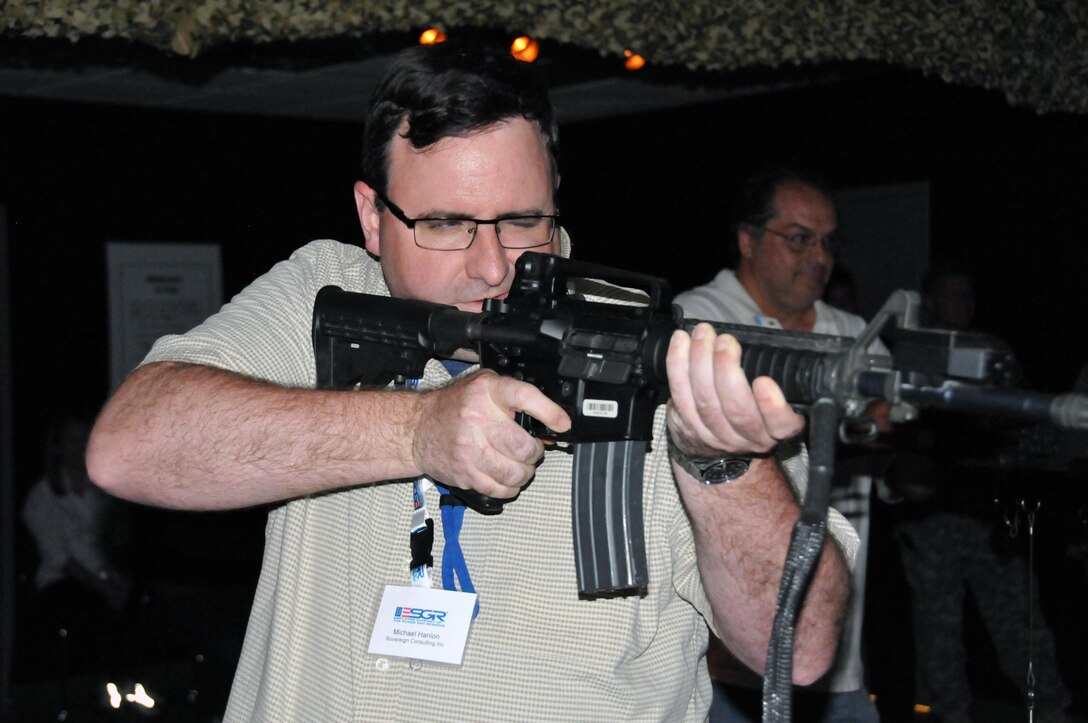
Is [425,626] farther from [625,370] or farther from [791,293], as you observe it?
[791,293]

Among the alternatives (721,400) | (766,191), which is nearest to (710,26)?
(766,191)

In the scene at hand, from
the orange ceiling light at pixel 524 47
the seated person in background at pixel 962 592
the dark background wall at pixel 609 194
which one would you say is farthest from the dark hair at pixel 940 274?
the orange ceiling light at pixel 524 47

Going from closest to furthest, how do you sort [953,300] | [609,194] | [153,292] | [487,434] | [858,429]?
[858,429]
[487,434]
[953,300]
[153,292]
[609,194]

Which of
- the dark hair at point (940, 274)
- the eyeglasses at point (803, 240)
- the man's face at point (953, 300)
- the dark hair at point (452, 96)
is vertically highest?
the dark hair at point (452, 96)

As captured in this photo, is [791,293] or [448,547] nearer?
[448,547]

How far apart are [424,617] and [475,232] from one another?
548mm

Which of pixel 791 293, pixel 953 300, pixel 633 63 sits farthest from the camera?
pixel 633 63

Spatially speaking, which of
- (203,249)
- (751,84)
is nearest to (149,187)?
(203,249)

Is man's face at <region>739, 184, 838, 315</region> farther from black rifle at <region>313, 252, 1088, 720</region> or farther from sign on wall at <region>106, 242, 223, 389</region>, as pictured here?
sign on wall at <region>106, 242, 223, 389</region>

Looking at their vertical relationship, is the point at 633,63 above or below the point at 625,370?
above

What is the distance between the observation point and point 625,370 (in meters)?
1.53

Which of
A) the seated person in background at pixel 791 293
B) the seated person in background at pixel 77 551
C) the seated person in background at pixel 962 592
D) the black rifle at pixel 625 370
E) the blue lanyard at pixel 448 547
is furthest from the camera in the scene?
the seated person in background at pixel 77 551

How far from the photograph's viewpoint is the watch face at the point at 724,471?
1.50m

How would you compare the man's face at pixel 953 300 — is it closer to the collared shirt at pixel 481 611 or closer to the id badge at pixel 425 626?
the collared shirt at pixel 481 611
